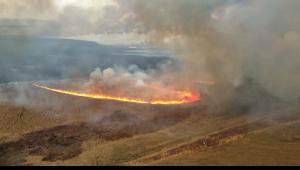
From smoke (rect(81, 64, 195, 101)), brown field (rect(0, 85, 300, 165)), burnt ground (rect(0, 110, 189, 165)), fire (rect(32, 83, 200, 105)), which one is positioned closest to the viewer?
brown field (rect(0, 85, 300, 165))

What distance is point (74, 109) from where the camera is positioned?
78.4 m

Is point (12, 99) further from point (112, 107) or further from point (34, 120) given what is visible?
point (112, 107)

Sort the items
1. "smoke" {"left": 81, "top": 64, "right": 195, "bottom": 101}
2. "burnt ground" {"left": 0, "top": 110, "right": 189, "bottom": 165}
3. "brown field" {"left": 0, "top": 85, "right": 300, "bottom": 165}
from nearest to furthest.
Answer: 1. "brown field" {"left": 0, "top": 85, "right": 300, "bottom": 165}
2. "burnt ground" {"left": 0, "top": 110, "right": 189, "bottom": 165}
3. "smoke" {"left": 81, "top": 64, "right": 195, "bottom": 101}

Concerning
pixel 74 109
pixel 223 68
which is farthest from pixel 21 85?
pixel 223 68

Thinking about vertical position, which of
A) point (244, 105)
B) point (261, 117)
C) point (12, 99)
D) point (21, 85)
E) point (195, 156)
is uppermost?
point (21, 85)

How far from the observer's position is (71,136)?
63.8 meters

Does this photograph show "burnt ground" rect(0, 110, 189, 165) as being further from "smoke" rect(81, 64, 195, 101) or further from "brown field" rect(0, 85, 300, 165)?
"smoke" rect(81, 64, 195, 101)

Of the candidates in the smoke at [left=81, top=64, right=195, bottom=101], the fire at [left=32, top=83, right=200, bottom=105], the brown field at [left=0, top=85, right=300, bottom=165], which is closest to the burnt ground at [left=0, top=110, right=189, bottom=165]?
the brown field at [left=0, top=85, right=300, bottom=165]

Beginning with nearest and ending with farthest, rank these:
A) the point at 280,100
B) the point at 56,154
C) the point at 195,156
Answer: the point at 195,156, the point at 56,154, the point at 280,100

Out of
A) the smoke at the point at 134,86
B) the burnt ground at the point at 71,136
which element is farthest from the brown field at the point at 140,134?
the smoke at the point at 134,86

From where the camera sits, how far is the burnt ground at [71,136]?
56156 mm

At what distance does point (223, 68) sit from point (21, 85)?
55.9 metres

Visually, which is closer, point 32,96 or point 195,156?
point 195,156

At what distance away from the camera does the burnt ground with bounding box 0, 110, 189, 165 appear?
56156 mm
